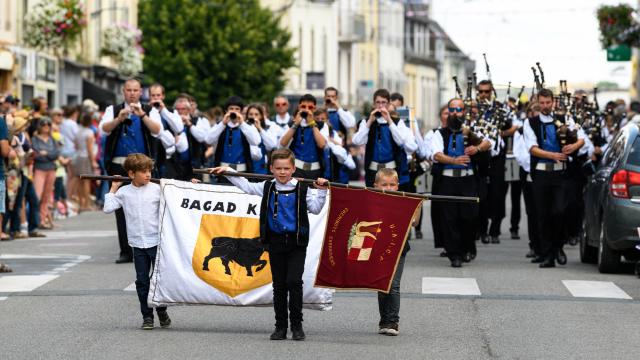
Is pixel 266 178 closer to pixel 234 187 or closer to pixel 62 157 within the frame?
pixel 234 187

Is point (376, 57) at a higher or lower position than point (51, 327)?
higher

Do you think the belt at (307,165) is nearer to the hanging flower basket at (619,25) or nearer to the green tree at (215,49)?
the hanging flower basket at (619,25)

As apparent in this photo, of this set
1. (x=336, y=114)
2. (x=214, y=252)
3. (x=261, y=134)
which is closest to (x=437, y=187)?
(x=261, y=134)

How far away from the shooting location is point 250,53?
6141 cm

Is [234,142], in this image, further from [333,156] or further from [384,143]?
[384,143]

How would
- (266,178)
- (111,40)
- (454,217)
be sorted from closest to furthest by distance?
(266,178)
(454,217)
(111,40)

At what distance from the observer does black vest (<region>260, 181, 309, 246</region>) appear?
12.0 m

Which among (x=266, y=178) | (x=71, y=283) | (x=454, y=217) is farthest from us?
(x=454, y=217)

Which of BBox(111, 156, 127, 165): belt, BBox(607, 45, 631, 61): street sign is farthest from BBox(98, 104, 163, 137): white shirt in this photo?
BBox(607, 45, 631, 61): street sign

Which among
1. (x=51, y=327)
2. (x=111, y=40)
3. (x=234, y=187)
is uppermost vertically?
(x=111, y=40)

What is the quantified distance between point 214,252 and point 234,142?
24.8ft

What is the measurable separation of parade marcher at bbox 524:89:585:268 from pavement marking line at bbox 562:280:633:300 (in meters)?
1.91

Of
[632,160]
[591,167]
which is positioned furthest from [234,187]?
[591,167]

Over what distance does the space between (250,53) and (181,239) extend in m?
48.9
